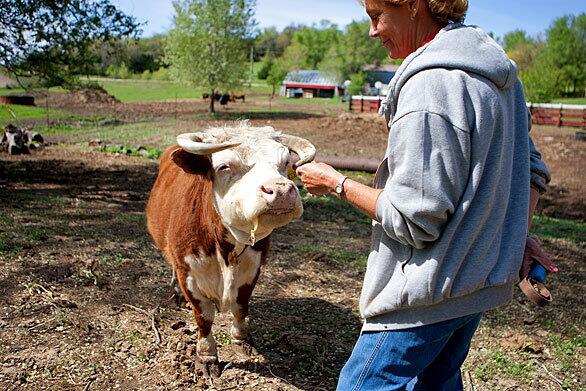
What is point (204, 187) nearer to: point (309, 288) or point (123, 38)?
point (309, 288)

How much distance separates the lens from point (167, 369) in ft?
13.4

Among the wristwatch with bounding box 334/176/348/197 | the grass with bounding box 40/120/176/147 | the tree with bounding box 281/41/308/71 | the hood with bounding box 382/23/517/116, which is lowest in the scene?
the grass with bounding box 40/120/176/147

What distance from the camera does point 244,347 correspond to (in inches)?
173

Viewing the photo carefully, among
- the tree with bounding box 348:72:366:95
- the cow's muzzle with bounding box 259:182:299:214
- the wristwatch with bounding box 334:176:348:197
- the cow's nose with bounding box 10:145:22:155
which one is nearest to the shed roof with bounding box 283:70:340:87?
the tree with bounding box 348:72:366:95

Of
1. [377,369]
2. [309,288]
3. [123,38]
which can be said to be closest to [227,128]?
[377,369]

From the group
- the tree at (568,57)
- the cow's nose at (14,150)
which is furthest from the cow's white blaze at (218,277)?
the tree at (568,57)

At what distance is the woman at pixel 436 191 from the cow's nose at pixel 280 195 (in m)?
0.68

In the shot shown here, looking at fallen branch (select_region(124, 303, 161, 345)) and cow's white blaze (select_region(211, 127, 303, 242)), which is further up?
cow's white blaze (select_region(211, 127, 303, 242))

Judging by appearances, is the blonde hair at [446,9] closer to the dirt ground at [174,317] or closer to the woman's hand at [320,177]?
the woman's hand at [320,177]

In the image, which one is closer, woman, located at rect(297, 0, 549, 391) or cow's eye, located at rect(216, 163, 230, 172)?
woman, located at rect(297, 0, 549, 391)

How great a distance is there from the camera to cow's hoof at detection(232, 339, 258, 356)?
436 cm

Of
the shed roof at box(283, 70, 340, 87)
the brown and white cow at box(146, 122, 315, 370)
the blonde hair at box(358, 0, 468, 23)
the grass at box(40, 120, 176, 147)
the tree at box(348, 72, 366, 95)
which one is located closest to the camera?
the blonde hair at box(358, 0, 468, 23)

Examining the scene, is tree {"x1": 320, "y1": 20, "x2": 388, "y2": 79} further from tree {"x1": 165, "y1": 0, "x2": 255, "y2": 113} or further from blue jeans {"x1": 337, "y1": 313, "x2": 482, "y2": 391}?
blue jeans {"x1": 337, "y1": 313, "x2": 482, "y2": 391}

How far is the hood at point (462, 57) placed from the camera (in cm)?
183
